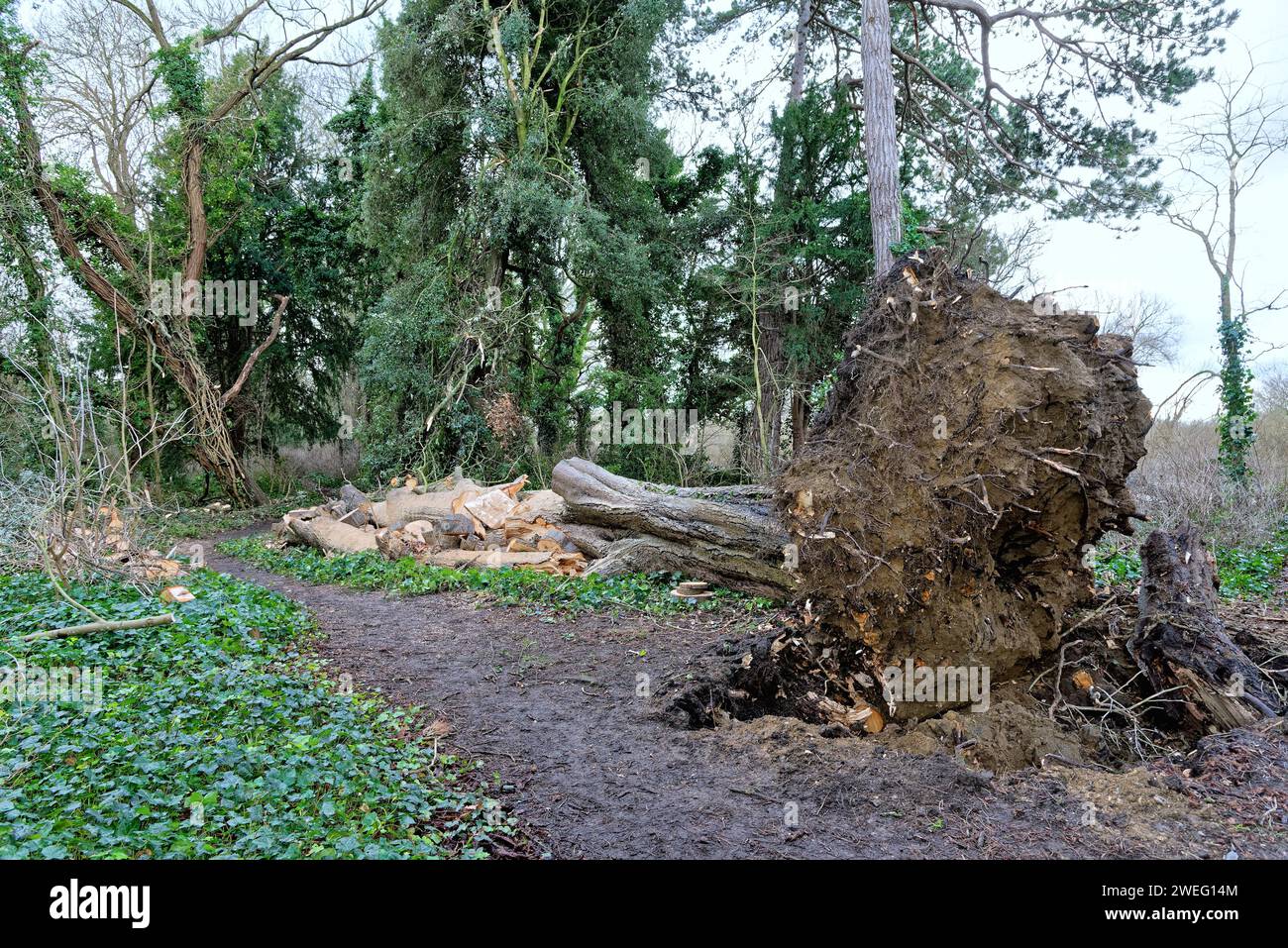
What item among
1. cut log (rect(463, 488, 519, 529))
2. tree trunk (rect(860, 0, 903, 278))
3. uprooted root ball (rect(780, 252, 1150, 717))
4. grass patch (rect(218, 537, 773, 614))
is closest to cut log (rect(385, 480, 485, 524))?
cut log (rect(463, 488, 519, 529))

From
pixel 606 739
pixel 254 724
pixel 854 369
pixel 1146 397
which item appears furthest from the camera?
pixel 854 369

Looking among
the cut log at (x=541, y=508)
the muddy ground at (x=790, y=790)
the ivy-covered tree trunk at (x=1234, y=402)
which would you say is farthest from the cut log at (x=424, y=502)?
the ivy-covered tree trunk at (x=1234, y=402)

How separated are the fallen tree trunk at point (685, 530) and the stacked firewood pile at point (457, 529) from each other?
0.57 meters

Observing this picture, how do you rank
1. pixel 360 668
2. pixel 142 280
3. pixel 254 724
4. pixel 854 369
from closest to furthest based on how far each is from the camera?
1. pixel 254 724
2. pixel 854 369
3. pixel 360 668
4. pixel 142 280

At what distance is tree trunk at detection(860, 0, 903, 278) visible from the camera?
11.8 m

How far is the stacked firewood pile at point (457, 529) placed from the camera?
9961 millimetres

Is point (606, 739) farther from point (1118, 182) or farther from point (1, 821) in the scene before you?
point (1118, 182)

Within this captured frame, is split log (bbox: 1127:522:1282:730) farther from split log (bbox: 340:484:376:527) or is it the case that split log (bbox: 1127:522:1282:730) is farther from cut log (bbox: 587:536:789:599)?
split log (bbox: 340:484:376:527)

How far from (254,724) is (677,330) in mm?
15967

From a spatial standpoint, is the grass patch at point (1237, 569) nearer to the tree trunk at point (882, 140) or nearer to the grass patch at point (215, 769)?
the tree trunk at point (882, 140)

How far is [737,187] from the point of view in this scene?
61.4 feet

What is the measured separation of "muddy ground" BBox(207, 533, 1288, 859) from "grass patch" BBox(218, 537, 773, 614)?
253cm

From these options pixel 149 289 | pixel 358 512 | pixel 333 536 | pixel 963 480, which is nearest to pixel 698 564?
pixel 963 480

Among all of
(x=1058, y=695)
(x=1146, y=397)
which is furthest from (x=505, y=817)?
(x=1146, y=397)
